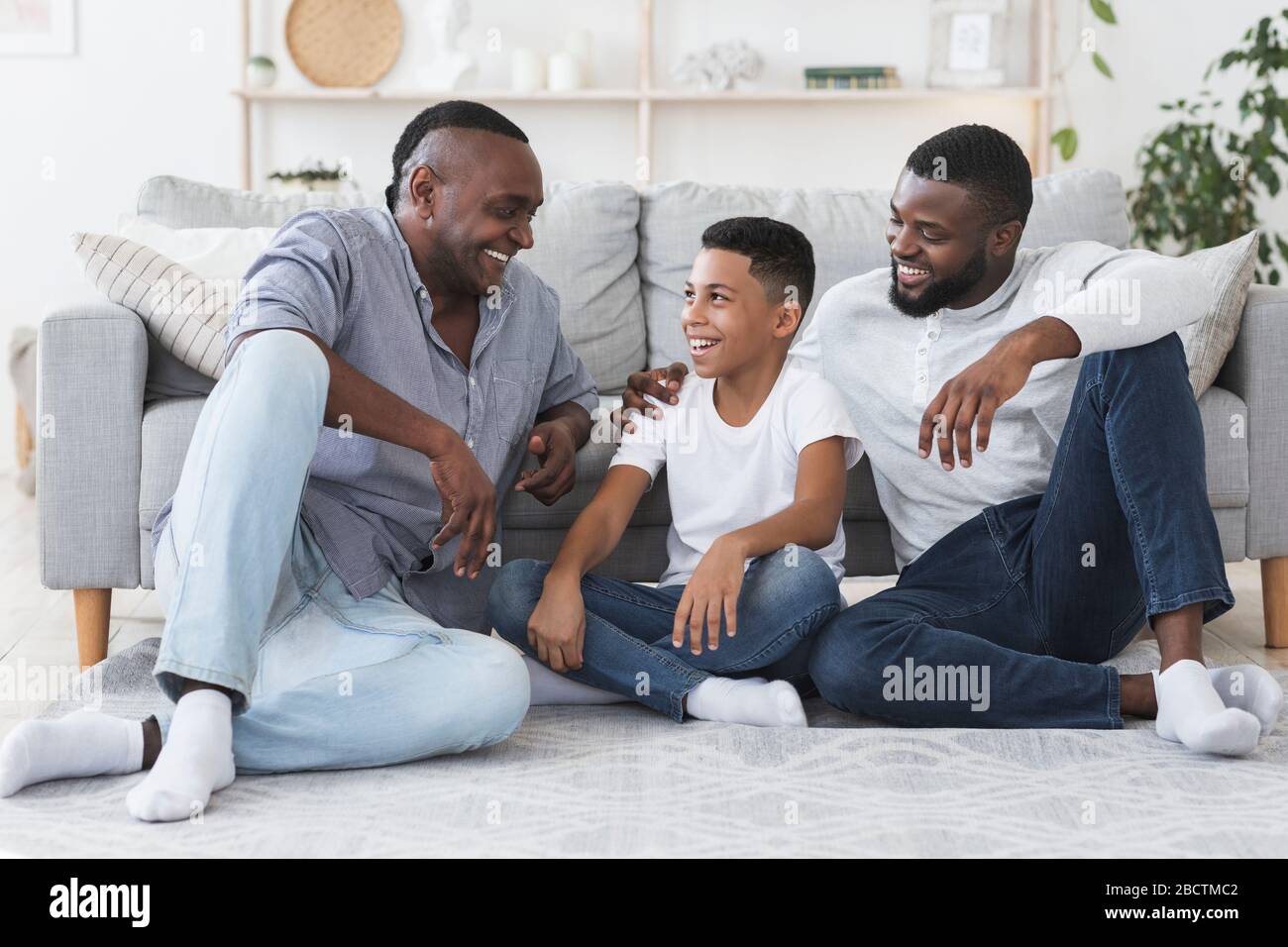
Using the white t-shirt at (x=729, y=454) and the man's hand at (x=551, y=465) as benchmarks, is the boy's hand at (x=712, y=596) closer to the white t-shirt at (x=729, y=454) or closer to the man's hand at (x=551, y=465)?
the white t-shirt at (x=729, y=454)

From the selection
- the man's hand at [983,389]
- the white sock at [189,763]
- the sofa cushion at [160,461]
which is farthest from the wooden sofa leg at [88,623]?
the man's hand at [983,389]

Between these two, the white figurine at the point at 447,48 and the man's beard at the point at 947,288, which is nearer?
the man's beard at the point at 947,288

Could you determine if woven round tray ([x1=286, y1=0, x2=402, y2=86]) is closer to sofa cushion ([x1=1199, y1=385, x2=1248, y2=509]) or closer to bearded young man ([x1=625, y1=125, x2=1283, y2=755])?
bearded young man ([x1=625, y1=125, x2=1283, y2=755])

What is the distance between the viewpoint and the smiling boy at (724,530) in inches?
63.9

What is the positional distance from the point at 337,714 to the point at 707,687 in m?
0.46

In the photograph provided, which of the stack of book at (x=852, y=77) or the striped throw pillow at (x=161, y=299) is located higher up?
the stack of book at (x=852, y=77)

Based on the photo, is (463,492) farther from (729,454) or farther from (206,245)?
(206,245)

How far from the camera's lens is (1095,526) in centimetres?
160

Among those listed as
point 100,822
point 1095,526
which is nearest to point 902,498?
point 1095,526

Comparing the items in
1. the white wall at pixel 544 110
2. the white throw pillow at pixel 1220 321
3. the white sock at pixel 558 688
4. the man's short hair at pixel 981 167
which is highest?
the white wall at pixel 544 110

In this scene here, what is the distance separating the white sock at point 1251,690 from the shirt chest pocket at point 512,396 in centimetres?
89

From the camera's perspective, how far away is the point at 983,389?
4.97ft

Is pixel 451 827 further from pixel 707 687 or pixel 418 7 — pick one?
pixel 418 7

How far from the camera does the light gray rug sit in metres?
1.25
